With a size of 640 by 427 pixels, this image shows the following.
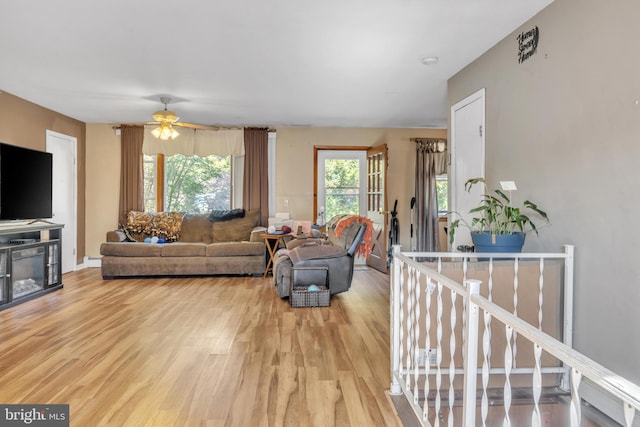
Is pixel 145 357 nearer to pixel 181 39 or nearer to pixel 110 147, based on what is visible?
pixel 181 39

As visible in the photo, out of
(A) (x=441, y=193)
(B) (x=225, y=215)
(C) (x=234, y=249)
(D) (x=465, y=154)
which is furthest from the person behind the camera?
(A) (x=441, y=193)

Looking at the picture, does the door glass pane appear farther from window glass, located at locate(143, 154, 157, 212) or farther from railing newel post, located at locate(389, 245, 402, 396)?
railing newel post, located at locate(389, 245, 402, 396)

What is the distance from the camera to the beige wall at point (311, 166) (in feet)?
22.1

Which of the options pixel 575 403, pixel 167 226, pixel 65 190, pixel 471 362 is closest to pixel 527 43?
pixel 471 362

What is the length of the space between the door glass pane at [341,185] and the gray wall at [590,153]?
4.08 metres

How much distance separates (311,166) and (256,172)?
97cm

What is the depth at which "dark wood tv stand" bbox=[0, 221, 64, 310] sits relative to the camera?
13.3 ft

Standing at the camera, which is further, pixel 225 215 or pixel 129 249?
pixel 225 215

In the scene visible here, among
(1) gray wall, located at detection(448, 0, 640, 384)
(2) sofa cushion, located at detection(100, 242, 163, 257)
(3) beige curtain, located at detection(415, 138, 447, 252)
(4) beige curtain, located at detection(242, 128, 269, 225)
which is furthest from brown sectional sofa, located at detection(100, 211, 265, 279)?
(1) gray wall, located at detection(448, 0, 640, 384)

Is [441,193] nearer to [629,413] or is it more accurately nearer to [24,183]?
[24,183]

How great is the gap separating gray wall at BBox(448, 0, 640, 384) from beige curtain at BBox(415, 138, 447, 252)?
3.67 metres

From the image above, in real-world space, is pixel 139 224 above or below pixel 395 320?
above

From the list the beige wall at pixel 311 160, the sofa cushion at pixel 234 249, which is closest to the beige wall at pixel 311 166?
the beige wall at pixel 311 160

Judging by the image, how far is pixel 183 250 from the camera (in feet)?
18.3
